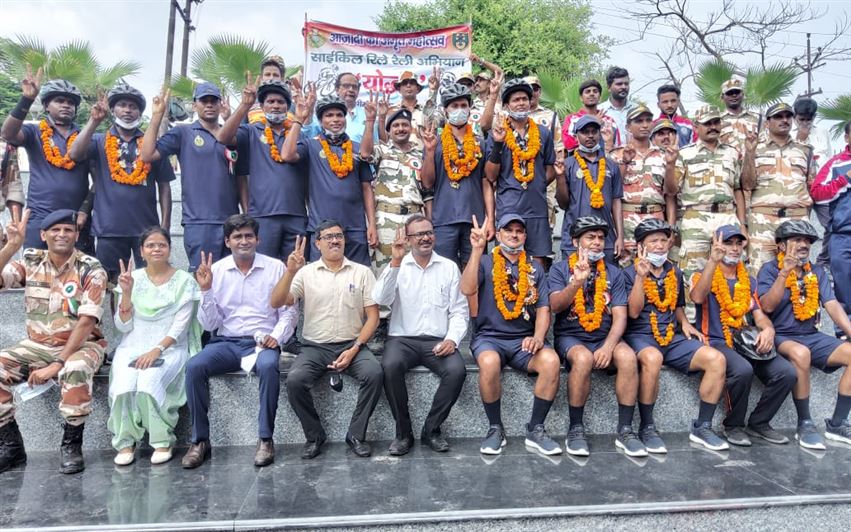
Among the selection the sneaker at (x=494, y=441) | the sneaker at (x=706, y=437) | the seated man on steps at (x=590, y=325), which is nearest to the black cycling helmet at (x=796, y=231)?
the seated man on steps at (x=590, y=325)

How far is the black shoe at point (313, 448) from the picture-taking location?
453 centimetres

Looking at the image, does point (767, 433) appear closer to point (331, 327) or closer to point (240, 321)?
point (331, 327)

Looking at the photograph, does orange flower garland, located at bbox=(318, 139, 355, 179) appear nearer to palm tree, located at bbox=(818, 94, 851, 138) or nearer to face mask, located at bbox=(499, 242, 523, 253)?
face mask, located at bbox=(499, 242, 523, 253)

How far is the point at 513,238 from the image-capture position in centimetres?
499

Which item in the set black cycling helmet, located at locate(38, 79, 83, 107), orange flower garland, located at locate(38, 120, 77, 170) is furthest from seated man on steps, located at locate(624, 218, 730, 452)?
black cycling helmet, located at locate(38, 79, 83, 107)

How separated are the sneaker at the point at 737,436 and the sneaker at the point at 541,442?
141 centimetres

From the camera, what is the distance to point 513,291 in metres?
5.00

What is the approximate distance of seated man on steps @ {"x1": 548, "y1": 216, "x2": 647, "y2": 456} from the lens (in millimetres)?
4797

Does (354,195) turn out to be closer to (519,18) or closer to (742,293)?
(742,293)

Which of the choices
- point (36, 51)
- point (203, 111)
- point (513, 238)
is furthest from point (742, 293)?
point (36, 51)

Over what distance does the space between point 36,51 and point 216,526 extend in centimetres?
943

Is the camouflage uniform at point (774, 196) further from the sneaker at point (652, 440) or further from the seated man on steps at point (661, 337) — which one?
the sneaker at point (652, 440)

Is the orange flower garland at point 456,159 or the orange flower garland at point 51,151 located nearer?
the orange flower garland at point 51,151

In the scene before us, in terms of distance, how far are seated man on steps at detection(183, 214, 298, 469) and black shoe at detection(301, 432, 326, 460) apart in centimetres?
23
